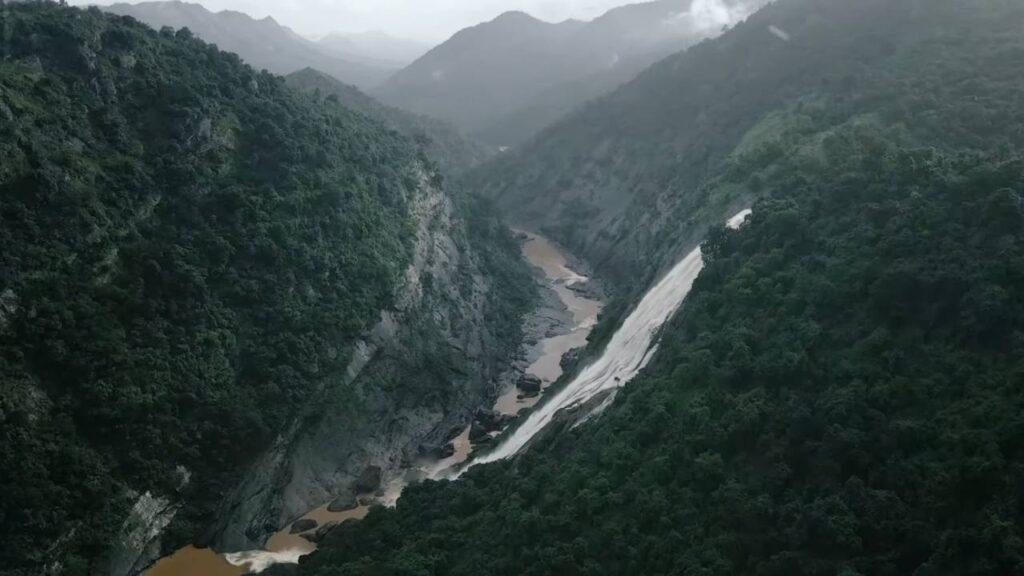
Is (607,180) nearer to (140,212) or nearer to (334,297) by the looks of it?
(334,297)

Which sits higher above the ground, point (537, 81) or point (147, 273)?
point (147, 273)

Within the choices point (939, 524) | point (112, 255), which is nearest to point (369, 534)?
point (112, 255)

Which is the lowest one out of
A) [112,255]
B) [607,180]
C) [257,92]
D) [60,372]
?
[607,180]

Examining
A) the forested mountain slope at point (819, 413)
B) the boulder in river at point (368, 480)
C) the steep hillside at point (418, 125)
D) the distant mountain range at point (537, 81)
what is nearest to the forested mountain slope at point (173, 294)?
the boulder in river at point (368, 480)

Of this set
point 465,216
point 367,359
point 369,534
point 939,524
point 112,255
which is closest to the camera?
point 939,524

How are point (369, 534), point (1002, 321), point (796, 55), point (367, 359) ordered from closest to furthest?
point (1002, 321) < point (369, 534) < point (367, 359) < point (796, 55)

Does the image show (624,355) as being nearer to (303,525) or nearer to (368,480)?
(368,480)

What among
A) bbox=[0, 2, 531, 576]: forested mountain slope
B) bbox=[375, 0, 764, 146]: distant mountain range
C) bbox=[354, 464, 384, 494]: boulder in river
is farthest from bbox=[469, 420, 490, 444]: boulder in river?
bbox=[375, 0, 764, 146]: distant mountain range

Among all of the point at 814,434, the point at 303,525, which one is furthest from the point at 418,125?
the point at 814,434
